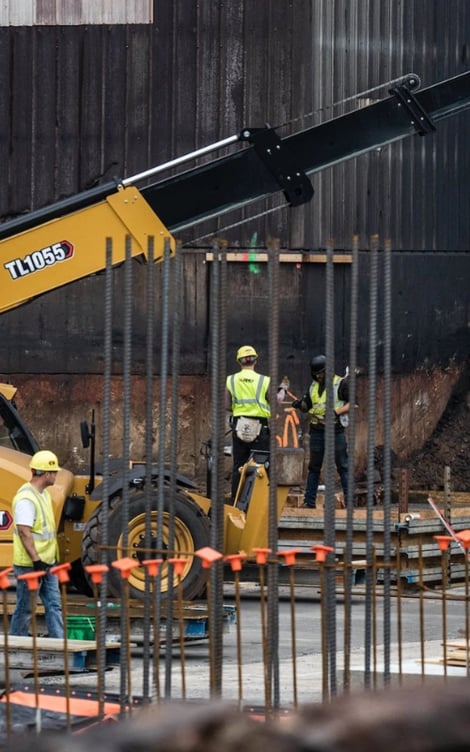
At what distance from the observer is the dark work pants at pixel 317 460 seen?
15258 mm

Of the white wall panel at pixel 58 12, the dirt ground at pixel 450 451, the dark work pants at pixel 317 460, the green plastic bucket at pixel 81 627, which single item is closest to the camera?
the green plastic bucket at pixel 81 627

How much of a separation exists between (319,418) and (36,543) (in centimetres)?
473

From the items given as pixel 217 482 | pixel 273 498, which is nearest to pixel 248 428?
pixel 217 482

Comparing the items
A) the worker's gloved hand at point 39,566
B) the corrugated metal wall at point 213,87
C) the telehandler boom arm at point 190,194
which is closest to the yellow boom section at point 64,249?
the telehandler boom arm at point 190,194

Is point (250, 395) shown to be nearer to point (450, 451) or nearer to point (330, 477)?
point (330, 477)

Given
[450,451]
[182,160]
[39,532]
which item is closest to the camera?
[39,532]

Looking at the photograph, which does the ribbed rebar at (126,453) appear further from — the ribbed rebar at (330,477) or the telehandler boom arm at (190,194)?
the telehandler boom arm at (190,194)

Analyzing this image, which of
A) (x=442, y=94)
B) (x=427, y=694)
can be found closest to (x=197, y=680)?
(x=442, y=94)

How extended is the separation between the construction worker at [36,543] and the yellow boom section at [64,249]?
173 cm

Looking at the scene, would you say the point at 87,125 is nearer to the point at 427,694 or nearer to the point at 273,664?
the point at 273,664

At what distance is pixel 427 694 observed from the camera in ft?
10.6

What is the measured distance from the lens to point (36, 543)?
11180mm

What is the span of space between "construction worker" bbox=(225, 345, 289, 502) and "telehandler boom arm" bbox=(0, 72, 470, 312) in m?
2.01

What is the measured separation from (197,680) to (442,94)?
5.57 metres
